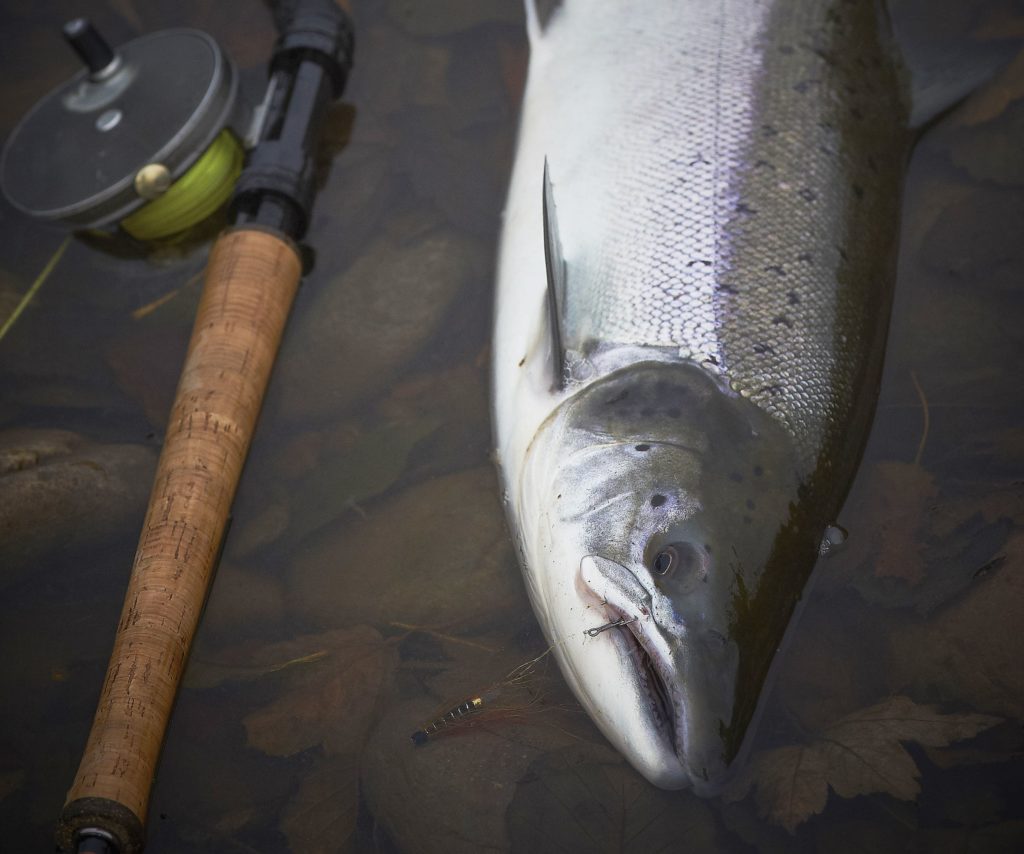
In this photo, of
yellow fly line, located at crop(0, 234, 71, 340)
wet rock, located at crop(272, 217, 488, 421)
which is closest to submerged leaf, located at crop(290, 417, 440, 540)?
wet rock, located at crop(272, 217, 488, 421)

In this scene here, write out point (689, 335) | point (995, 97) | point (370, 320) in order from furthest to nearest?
point (995, 97) < point (370, 320) < point (689, 335)

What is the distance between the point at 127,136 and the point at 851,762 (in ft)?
10.2

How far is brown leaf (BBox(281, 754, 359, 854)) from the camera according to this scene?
94.3 inches

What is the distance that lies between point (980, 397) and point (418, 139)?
2552mm

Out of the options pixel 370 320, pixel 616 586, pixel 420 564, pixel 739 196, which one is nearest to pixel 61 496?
pixel 420 564

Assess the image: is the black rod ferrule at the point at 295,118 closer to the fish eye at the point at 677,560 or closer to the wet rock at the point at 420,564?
the wet rock at the point at 420,564

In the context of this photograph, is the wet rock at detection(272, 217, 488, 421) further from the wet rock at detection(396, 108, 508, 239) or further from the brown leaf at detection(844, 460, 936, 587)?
the brown leaf at detection(844, 460, 936, 587)

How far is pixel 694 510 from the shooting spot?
85.0 inches

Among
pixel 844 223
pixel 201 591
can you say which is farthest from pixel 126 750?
pixel 844 223

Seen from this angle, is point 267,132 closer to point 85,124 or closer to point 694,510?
point 85,124

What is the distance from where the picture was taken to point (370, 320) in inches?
133

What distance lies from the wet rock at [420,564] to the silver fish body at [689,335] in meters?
0.24

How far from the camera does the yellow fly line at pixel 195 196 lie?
3184 mm

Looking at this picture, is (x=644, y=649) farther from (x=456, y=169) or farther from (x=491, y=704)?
(x=456, y=169)
